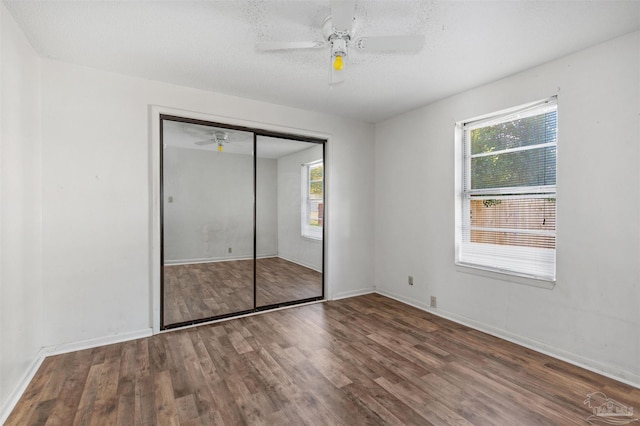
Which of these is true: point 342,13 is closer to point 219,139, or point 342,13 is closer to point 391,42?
point 391,42

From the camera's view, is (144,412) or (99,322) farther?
(99,322)

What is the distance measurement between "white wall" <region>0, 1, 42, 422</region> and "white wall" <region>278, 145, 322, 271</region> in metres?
2.37

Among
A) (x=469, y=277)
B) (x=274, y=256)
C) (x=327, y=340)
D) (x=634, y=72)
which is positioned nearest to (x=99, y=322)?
(x=274, y=256)

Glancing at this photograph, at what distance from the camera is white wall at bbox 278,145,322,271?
13.1 ft

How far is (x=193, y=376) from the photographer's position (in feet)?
7.58

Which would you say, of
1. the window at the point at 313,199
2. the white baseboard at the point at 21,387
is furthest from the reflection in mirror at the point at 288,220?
the white baseboard at the point at 21,387

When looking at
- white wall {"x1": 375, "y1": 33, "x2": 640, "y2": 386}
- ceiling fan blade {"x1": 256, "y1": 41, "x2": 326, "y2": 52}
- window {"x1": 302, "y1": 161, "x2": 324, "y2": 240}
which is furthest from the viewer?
window {"x1": 302, "y1": 161, "x2": 324, "y2": 240}

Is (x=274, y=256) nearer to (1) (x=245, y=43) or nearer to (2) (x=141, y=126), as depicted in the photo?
(2) (x=141, y=126)

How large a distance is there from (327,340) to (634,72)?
3.31m

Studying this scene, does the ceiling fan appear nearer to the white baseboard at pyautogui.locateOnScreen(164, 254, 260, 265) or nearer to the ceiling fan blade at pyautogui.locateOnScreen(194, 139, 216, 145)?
the ceiling fan blade at pyautogui.locateOnScreen(194, 139, 216, 145)

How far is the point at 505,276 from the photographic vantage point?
299 cm

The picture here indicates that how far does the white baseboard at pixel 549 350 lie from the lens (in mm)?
2246

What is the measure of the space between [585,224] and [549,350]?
115 cm

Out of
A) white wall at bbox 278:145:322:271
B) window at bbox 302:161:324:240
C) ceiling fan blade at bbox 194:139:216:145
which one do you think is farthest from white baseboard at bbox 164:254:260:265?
ceiling fan blade at bbox 194:139:216:145
